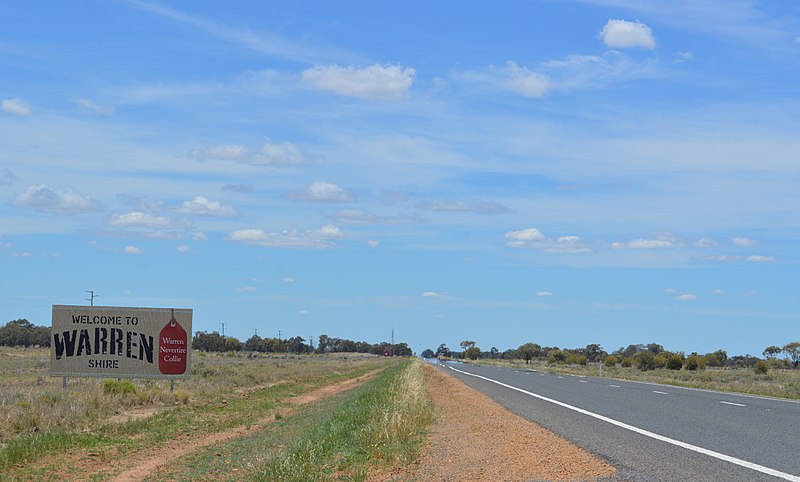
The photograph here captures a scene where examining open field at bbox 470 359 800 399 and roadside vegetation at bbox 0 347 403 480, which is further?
open field at bbox 470 359 800 399

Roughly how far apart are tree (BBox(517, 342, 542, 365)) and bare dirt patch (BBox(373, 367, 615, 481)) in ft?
527

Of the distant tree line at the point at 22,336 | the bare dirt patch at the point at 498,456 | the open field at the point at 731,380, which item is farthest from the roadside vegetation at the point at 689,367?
the distant tree line at the point at 22,336

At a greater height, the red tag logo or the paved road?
the red tag logo

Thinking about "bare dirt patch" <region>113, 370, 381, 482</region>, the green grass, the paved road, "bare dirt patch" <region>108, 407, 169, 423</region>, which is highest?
the paved road

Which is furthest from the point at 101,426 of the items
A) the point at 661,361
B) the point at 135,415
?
the point at 661,361

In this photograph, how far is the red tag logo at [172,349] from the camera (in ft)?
112

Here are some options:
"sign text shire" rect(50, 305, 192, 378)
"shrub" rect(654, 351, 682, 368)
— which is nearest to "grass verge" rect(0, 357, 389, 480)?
"sign text shire" rect(50, 305, 192, 378)

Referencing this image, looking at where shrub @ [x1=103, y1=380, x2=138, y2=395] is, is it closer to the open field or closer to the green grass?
the green grass

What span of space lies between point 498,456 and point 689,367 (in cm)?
7543

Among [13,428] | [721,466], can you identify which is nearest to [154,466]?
[13,428]

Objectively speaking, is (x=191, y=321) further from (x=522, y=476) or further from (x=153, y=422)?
(x=522, y=476)

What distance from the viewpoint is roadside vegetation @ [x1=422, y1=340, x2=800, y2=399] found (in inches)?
1521

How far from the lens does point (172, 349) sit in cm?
3416

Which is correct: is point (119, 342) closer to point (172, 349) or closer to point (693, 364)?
point (172, 349)
